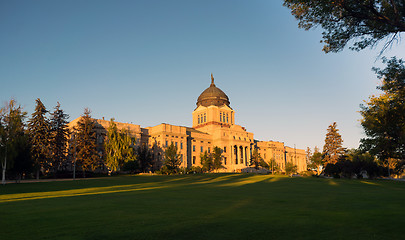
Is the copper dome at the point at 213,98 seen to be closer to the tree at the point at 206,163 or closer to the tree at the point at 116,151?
the tree at the point at 206,163

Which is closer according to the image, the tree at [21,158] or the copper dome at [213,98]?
the tree at [21,158]

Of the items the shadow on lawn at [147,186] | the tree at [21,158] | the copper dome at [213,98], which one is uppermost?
the copper dome at [213,98]

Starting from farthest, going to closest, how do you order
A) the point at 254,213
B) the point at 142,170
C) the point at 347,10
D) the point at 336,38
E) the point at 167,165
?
1. the point at 142,170
2. the point at 167,165
3. the point at 336,38
4. the point at 347,10
5. the point at 254,213

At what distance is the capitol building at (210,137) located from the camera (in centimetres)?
8300

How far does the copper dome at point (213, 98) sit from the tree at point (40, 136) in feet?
210

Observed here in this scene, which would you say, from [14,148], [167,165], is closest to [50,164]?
[14,148]

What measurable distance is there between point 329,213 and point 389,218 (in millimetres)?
1925

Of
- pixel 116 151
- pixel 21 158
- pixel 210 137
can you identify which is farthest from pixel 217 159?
pixel 21 158

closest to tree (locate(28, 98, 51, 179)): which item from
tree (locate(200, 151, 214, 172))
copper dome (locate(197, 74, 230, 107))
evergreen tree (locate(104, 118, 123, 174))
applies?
evergreen tree (locate(104, 118, 123, 174))

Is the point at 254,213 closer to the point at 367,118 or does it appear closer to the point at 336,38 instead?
the point at 336,38

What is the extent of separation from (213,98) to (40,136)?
221ft

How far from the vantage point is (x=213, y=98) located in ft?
357

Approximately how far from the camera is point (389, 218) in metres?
9.52

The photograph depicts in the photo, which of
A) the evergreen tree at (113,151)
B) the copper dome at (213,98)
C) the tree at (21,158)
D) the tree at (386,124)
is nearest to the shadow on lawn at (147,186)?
the tree at (386,124)
